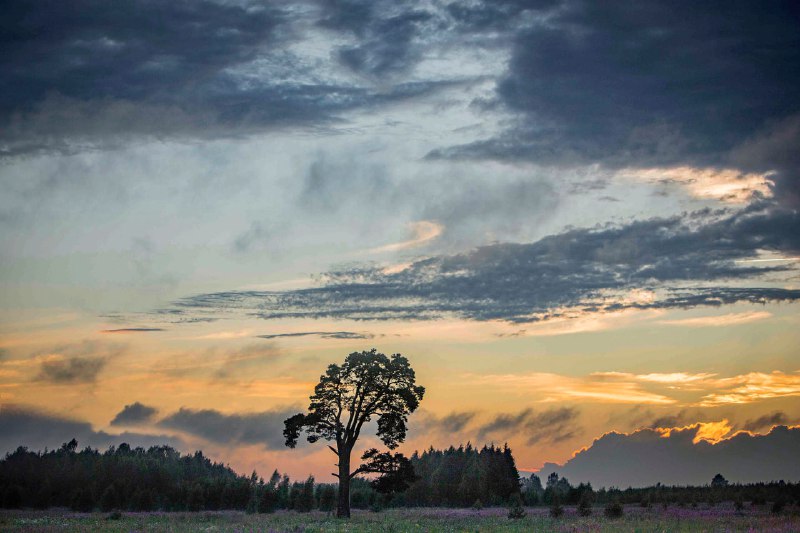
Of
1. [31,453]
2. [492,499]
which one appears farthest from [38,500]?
[492,499]

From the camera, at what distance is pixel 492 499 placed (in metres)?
101

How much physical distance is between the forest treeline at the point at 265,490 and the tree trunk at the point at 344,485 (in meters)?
12.3

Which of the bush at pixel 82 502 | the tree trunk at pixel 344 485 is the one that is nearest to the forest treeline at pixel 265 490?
the bush at pixel 82 502

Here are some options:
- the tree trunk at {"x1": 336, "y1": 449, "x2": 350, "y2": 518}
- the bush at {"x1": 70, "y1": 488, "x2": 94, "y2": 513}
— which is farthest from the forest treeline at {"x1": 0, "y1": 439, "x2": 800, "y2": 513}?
the tree trunk at {"x1": 336, "y1": 449, "x2": 350, "y2": 518}

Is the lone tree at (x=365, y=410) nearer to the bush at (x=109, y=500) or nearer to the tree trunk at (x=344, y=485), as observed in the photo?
the tree trunk at (x=344, y=485)

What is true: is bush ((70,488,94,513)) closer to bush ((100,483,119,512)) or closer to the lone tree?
bush ((100,483,119,512))

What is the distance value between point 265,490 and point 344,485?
112ft

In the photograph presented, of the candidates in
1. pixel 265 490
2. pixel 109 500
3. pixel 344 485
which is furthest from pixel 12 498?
pixel 344 485

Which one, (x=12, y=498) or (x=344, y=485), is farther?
(x=12, y=498)

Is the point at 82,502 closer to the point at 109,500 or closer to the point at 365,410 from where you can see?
the point at 109,500

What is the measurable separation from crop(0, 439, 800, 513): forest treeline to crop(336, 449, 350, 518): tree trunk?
1229 cm

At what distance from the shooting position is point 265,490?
91875mm

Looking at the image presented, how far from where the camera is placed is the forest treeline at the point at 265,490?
83875 mm

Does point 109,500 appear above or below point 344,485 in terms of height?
below
